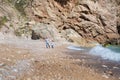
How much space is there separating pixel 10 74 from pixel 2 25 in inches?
1135

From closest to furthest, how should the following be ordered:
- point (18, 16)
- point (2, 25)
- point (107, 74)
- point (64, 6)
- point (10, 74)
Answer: point (10, 74) → point (107, 74) → point (2, 25) → point (18, 16) → point (64, 6)

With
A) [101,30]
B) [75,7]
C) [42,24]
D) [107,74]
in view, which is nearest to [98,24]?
[101,30]

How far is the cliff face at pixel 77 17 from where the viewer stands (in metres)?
43.3

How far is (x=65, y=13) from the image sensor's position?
44.8 meters

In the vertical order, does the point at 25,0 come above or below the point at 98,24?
above

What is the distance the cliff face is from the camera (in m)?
43.3

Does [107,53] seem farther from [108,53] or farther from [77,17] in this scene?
[77,17]

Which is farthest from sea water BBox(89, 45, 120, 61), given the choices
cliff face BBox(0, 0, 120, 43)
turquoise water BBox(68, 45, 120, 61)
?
cliff face BBox(0, 0, 120, 43)

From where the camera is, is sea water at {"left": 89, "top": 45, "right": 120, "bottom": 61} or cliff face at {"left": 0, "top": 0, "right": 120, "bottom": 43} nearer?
sea water at {"left": 89, "top": 45, "right": 120, "bottom": 61}

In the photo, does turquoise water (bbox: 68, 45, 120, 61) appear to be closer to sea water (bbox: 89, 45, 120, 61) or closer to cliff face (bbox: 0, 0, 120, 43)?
sea water (bbox: 89, 45, 120, 61)

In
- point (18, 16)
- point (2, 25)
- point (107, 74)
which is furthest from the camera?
point (18, 16)

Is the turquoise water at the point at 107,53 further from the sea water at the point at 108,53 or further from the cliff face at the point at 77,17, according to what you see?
the cliff face at the point at 77,17

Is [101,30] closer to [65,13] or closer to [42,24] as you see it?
[65,13]

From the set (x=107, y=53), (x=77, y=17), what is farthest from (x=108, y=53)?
(x=77, y=17)
